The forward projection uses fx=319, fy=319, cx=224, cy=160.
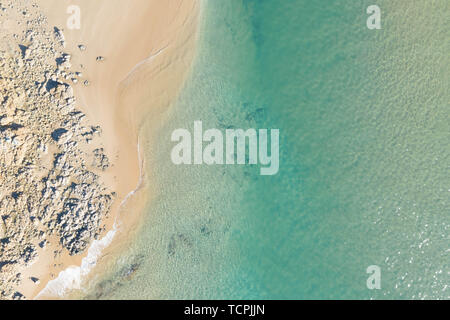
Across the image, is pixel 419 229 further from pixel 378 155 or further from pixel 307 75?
pixel 307 75

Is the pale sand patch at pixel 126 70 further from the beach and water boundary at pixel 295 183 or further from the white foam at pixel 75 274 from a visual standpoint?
→ the beach and water boundary at pixel 295 183

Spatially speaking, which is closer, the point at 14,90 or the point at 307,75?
the point at 14,90

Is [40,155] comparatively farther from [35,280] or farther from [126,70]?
[35,280]

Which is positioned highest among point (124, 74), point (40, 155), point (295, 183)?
point (124, 74)

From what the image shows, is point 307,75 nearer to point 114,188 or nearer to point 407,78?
point 407,78

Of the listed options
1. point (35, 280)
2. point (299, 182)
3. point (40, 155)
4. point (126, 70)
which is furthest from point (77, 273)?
point (299, 182)

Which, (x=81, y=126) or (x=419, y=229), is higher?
(x=81, y=126)
